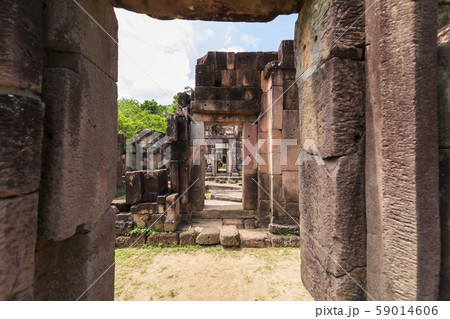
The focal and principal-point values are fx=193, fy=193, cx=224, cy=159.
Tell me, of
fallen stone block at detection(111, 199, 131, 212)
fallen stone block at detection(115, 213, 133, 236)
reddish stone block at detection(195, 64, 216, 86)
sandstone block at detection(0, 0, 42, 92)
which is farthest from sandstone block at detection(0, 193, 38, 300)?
reddish stone block at detection(195, 64, 216, 86)

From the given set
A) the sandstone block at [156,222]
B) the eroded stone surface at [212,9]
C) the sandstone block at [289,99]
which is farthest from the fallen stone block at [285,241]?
the eroded stone surface at [212,9]

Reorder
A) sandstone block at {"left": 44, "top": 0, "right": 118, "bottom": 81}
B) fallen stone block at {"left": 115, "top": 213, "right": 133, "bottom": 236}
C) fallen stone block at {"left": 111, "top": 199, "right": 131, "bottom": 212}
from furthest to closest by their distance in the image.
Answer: fallen stone block at {"left": 111, "top": 199, "right": 131, "bottom": 212} < fallen stone block at {"left": 115, "top": 213, "right": 133, "bottom": 236} < sandstone block at {"left": 44, "top": 0, "right": 118, "bottom": 81}

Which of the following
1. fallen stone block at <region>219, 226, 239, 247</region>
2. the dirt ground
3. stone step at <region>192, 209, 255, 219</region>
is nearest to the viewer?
the dirt ground

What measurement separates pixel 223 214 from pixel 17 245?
4.95m

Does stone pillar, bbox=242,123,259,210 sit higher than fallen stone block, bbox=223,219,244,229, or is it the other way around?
stone pillar, bbox=242,123,259,210

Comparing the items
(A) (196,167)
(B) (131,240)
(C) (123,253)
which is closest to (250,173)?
(A) (196,167)

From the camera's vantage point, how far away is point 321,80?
4.76 ft

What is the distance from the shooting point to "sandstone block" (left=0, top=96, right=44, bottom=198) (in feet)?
2.84

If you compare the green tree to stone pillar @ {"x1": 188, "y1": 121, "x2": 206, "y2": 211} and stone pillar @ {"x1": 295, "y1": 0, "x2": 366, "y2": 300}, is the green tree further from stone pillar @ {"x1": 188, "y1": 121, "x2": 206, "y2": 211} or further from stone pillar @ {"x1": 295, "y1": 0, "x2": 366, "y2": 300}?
stone pillar @ {"x1": 295, "y1": 0, "x2": 366, "y2": 300}

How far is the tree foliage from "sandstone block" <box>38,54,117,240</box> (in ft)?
58.3

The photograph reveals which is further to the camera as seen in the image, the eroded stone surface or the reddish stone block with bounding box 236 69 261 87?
the reddish stone block with bounding box 236 69 261 87

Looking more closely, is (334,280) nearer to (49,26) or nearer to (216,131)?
(49,26)

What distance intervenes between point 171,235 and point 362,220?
157 inches

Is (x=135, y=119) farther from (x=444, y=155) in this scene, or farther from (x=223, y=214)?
(x=444, y=155)
